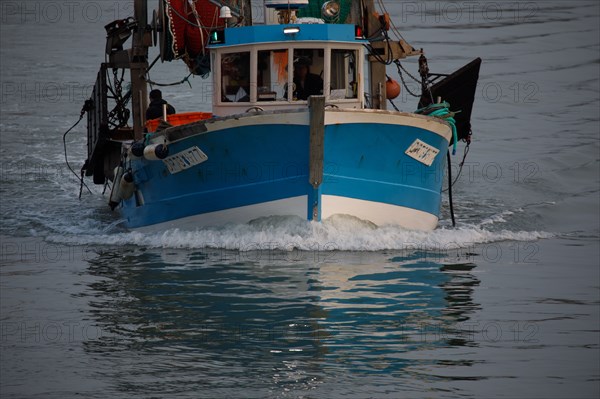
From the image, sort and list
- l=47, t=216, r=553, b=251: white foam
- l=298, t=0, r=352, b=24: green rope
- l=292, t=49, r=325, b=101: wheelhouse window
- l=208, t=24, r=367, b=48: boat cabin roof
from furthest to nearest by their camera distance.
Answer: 1. l=298, t=0, r=352, b=24: green rope
2. l=292, t=49, r=325, b=101: wheelhouse window
3. l=208, t=24, r=367, b=48: boat cabin roof
4. l=47, t=216, r=553, b=251: white foam

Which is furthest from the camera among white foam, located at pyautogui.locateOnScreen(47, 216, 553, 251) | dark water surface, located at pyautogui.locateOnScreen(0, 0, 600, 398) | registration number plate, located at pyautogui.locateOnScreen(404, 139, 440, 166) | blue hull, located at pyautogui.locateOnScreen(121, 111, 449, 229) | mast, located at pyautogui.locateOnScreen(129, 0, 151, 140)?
mast, located at pyautogui.locateOnScreen(129, 0, 151, 140)

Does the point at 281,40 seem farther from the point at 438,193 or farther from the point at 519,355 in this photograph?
the point at 519,355

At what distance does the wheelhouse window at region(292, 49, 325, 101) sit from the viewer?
62.6ft

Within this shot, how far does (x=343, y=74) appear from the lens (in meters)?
19.5

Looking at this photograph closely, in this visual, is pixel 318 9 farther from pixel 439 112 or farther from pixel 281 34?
pixel 439 112

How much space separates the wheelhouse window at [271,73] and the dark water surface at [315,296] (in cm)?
206

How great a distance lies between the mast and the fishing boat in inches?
20.1

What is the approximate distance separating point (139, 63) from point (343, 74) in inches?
178

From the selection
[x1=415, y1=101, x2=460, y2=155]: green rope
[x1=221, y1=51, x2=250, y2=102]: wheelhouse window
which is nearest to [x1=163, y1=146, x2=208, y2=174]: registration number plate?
[x1=221, y1=51, x2=250, y2=102]: wheelhouse window

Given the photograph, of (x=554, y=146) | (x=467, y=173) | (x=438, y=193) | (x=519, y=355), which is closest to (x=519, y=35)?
(x=554, y=146)

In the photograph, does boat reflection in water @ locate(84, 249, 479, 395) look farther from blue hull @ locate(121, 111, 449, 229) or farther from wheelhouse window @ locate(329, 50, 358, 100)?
wheelhouse window @ locate(329, 50, 358, 100)

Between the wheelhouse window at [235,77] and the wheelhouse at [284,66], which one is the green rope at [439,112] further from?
the wheelhouse window at [235,77]

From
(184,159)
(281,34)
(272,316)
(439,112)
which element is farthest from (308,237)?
(272,316)

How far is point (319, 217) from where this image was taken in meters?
18.2
